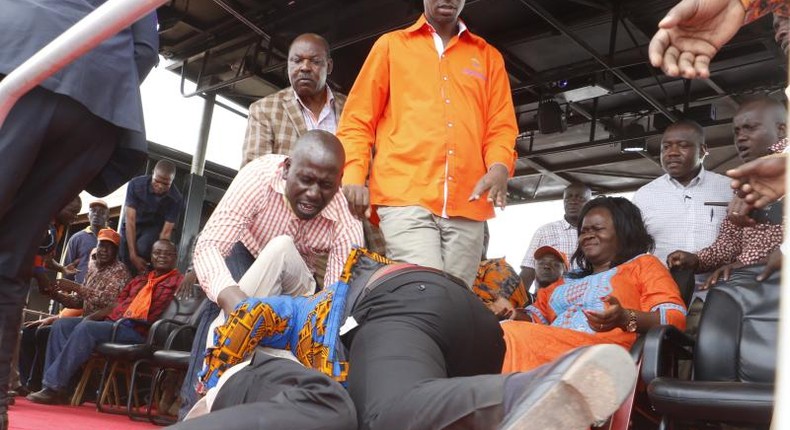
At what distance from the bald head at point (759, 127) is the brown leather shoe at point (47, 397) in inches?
176

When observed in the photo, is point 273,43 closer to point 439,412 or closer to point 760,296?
point 760,296

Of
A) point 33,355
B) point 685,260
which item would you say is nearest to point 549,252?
point 685,260

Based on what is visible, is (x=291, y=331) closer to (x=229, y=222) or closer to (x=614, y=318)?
(x=229, y=222)

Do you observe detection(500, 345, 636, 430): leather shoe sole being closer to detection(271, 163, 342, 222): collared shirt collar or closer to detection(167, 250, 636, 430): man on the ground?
detection(167, 250, 636, 430): man on the ground

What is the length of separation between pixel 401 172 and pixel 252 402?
137cm

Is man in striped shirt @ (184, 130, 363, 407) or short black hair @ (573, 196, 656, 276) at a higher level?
short black hair @ (573, 196, 656, 276)

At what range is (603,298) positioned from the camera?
8.86 feet

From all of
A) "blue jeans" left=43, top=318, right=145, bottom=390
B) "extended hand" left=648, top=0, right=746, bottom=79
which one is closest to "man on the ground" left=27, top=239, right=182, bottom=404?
"blue jeans" left=43, top=318, right=145, bottom=390

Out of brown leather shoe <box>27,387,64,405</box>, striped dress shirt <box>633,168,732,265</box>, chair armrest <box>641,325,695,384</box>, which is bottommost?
brown leather shoe <box>27,387,64,405</box>

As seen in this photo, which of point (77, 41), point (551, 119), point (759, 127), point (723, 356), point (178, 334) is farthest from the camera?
point (551, 119)

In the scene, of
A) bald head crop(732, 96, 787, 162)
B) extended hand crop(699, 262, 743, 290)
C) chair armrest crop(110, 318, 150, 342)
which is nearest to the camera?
extended hand crop(699, 262, 743, 290)

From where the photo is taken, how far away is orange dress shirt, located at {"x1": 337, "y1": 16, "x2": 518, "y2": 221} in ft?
9.01

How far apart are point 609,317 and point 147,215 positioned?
4.55 metres

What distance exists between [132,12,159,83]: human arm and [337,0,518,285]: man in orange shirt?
0.77 meters
